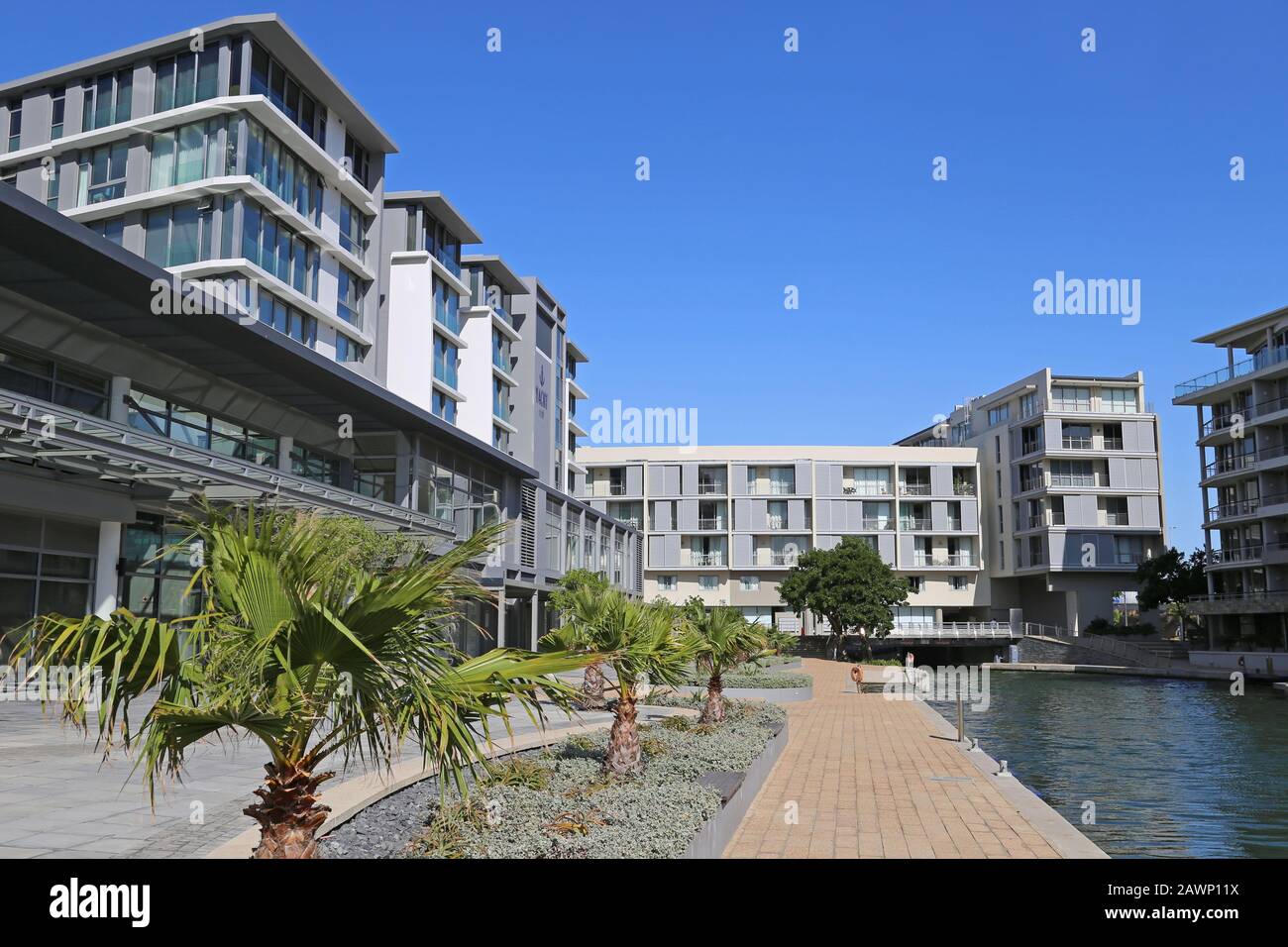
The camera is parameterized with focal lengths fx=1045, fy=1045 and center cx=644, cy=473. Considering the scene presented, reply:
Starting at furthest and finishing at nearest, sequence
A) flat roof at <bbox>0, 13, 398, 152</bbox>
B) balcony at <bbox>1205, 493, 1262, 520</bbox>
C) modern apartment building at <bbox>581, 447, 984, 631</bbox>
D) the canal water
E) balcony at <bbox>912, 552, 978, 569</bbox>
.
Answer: modern apartment building at <bbox>581, 447, 984, 631</bbox> < balcony at <bbox>912, 552, 978, 569</bbox> < balcony at <bbox>1205, 493, 1262, 520</bbox> < flat roof at <bbox>0, 13, 398, 152</bbox> < the canal water

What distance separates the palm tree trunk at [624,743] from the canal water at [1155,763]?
5695 millimetres

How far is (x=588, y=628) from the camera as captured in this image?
13945 mm

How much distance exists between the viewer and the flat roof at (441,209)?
161ft

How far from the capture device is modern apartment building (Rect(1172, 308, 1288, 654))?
60.1 meters

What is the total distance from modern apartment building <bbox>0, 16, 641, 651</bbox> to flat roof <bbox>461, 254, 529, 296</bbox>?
26 centimetres

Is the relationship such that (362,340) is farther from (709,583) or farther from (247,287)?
(709,583)

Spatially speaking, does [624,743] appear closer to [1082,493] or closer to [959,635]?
[959,635]

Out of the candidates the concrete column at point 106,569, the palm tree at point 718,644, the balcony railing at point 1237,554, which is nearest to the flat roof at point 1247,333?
the balcony railing at point 1237,554

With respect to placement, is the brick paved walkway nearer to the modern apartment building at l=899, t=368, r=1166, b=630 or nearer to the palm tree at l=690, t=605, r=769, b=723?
the palm tree at l=690, t=605, r=769, b=723

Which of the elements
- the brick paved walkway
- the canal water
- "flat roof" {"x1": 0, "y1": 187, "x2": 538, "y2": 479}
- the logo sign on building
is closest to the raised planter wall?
the brick paved walkway

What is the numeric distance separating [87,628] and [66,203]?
41.2 m

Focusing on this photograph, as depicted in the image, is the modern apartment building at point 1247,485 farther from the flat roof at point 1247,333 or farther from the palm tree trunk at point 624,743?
the palm tree trunk at point 624,743

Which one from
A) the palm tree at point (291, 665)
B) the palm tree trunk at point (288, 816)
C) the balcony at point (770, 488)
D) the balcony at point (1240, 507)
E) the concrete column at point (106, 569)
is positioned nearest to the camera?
the palm tree at point (291, 665)

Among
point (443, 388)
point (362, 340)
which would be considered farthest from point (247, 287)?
point (443, 388)
